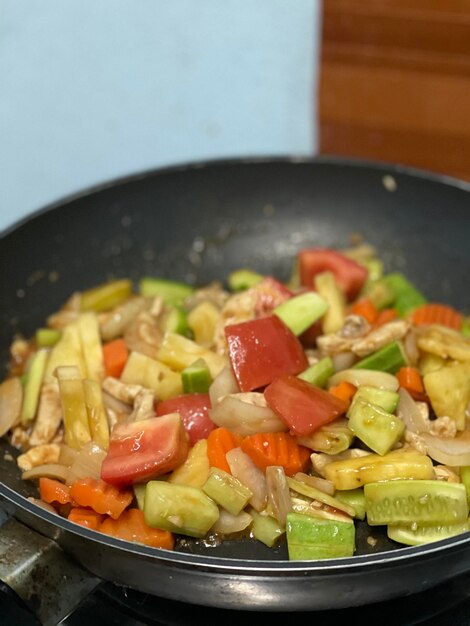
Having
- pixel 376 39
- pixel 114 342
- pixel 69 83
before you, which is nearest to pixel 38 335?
pixel 114 342

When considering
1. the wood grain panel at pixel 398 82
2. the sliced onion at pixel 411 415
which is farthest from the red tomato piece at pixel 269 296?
the wood grain panel at pixel 398 82

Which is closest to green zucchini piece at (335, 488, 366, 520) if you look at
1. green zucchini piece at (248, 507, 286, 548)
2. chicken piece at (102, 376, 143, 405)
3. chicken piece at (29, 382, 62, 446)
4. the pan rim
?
green zucchini piece at (248, 507, 286, 548)

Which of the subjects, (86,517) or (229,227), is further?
(229,227)

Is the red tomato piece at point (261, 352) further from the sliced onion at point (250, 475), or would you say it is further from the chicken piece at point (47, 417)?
the chicken piece at point (47, 417)

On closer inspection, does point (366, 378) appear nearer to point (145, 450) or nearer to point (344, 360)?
point (344, 360)

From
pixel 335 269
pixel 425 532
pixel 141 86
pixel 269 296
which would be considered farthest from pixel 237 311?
pixel 141 86

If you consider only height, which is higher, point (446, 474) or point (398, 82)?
point (398, 82)
